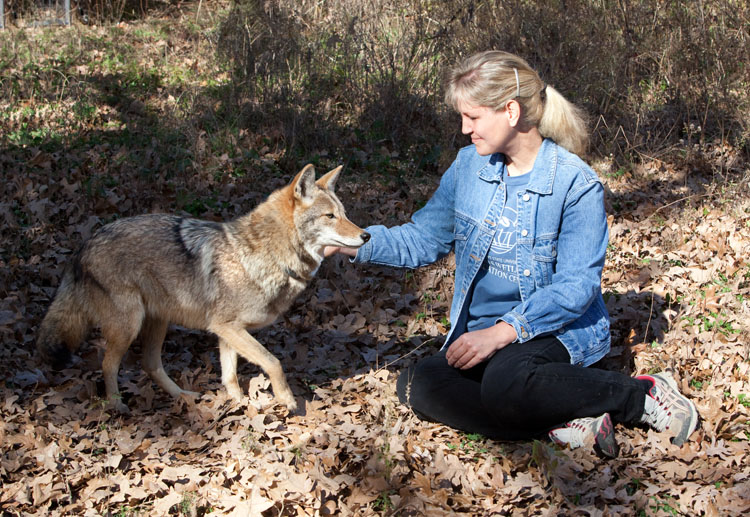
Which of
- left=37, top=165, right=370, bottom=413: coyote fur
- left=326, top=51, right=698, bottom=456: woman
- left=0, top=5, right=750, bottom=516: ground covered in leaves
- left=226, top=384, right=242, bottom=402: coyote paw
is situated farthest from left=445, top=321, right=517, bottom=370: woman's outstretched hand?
left=226, top=384, right=242, bottom=402: coyote paw

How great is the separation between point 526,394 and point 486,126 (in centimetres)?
159

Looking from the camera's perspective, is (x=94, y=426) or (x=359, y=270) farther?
(x=359, y=270)

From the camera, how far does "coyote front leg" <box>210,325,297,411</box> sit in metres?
4.33

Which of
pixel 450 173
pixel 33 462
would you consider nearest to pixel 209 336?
pixel 33 462

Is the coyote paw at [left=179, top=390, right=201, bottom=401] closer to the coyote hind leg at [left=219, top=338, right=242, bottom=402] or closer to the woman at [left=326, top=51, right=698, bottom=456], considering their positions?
the coyote hind leg at [left=219, top=338, right=242, bottom=402]

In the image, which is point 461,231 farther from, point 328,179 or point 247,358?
point 247,358

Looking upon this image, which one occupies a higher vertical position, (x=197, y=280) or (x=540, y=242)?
(x=540, y=242)

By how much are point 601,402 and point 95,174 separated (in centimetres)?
623

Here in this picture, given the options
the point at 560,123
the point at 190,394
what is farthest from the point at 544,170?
the point at 190,394

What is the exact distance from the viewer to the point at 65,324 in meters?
4.45

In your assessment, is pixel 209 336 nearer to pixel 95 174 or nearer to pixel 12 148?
pixel 95 174

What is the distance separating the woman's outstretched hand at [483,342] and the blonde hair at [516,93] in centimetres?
124

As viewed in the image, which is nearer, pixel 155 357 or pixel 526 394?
pixel 526 394

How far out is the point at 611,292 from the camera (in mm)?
5785
